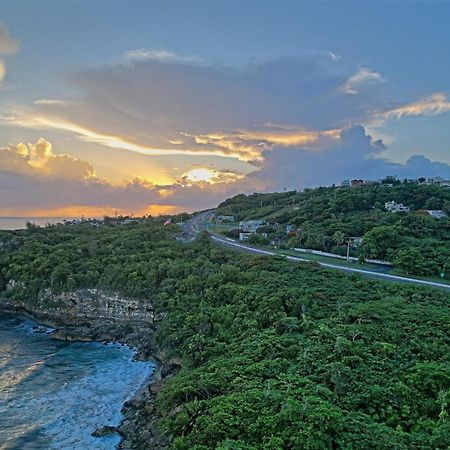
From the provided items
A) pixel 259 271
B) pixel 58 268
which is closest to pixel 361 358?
pixel 259 271

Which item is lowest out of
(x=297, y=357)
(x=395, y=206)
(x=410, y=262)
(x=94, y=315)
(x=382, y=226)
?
(x=94, y=315)

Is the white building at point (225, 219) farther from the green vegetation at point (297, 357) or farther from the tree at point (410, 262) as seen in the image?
the tree at point (410, 262)

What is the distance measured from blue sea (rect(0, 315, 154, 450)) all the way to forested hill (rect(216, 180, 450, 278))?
25.3 meters

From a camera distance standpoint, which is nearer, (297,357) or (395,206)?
(297,357)

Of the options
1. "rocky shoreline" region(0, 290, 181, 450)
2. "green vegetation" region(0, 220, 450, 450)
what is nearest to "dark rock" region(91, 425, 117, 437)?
"rocky shoreline" region(0, 290, 181, 450)

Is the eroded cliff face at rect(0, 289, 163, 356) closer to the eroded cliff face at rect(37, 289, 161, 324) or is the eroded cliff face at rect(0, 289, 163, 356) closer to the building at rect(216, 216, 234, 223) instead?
the eroded cliff face at rect(37, 289, 161, 324)

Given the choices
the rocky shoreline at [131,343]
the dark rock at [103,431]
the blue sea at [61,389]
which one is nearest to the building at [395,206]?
the rocky shoreline at [131,343]

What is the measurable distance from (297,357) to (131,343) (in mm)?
20056

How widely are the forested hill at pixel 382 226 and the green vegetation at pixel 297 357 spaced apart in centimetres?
371

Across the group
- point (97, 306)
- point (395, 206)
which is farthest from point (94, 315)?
point (395, 206)

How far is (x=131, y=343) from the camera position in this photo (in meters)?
34.9

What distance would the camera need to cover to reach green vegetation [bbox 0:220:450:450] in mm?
13484

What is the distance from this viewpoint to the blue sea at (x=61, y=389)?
20.4 metres

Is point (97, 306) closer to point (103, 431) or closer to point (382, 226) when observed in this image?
point (103, 431)
